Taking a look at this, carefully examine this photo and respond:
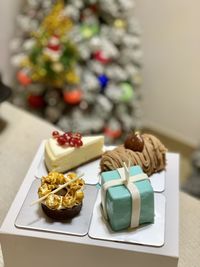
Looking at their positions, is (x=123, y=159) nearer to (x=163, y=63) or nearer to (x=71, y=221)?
(x=71, y=221)

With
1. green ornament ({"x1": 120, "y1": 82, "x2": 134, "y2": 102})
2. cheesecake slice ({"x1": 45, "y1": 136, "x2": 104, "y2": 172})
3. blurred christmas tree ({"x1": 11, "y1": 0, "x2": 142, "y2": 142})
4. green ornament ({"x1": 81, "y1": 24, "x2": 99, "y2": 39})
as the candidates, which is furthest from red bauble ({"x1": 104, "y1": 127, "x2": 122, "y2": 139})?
cheesecake slice ({"x1": 45, "y1": 136, "x2": 104, "y2": 172})

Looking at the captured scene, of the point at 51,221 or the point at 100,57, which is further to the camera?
the point at 100,57

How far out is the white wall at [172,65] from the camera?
2027mm

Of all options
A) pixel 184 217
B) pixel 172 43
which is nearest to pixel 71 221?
pixel 184 217

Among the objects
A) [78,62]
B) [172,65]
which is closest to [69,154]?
[78,62]

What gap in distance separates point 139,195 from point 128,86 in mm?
1140

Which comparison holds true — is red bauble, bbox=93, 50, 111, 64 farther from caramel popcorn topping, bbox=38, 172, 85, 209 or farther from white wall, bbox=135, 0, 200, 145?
caramel popcorn topping, bbox=38, 172, 85, 209

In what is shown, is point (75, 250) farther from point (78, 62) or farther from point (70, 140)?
point (78, 62)

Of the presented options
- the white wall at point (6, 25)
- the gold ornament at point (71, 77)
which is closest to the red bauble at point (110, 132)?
the gold ornament at point (71, 77)

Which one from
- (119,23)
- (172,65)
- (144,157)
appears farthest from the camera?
(172,65)

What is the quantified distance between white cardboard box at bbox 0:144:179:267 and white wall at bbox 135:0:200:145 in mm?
1328

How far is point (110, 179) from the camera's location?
0.86 m

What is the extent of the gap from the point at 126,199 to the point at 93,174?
0.69ft

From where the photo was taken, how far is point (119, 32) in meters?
1.79
